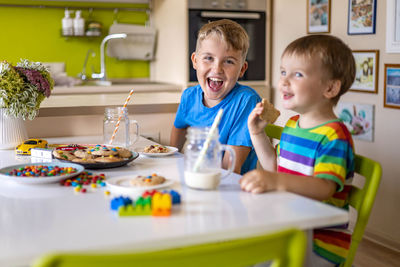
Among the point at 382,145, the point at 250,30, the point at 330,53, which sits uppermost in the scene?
the point at 250,30

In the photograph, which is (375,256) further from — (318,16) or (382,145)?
(318,16)

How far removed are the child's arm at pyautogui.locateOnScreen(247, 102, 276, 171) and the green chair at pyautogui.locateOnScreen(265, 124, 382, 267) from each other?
27 centimetres

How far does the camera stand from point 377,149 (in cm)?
302

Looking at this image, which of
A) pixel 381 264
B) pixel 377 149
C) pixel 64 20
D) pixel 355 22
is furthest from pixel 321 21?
pixel 64 20

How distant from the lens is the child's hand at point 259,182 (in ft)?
3.94

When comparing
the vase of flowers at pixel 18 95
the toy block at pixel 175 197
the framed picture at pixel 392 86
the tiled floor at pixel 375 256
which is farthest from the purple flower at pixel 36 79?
the framed picture at pixel 392 86

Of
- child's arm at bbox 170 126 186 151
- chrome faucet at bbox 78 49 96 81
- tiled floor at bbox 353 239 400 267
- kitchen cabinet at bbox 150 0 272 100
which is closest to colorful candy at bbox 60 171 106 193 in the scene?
child's arm at bbox 170 126 186 151

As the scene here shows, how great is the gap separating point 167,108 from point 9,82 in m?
0.81

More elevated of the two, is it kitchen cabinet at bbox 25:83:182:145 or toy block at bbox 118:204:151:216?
kitchen cabinet at bbox 25:83:182:145

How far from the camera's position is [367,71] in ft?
10.0

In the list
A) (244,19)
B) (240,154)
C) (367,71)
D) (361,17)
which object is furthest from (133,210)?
(244,19)

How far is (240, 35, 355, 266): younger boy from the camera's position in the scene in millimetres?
1247

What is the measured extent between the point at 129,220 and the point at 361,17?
2537mm

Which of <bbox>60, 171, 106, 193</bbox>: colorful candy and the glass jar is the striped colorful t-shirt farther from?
the glass jar
